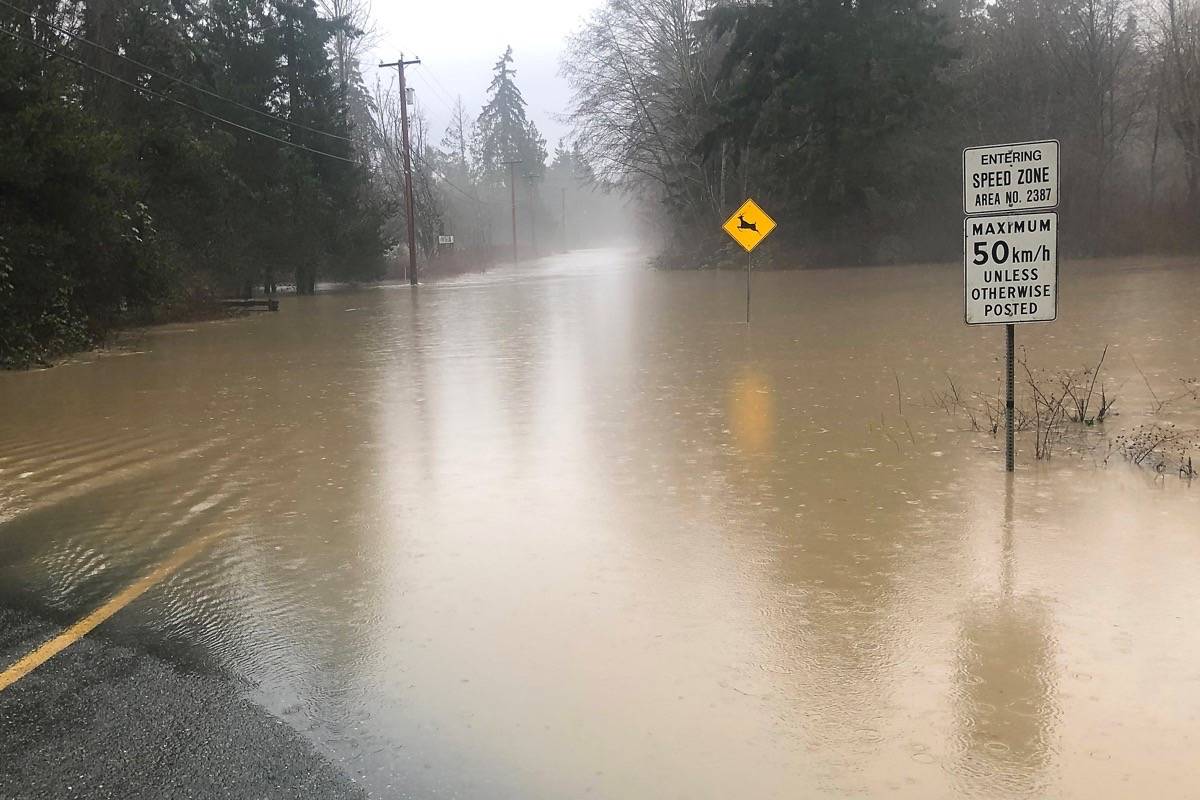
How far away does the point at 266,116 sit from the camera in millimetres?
42281

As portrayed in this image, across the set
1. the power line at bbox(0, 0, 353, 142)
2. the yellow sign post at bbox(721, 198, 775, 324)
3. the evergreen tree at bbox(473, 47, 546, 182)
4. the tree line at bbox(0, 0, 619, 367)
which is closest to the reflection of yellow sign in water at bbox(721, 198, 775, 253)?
the yellow sign post at bbox(721, 198, 775, 324)

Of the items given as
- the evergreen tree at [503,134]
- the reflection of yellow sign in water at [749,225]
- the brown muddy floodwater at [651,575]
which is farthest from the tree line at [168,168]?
the evergreen tree at [503,134]

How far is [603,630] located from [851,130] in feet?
145

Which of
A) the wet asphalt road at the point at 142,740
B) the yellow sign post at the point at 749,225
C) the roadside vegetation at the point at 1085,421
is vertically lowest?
the wet asphalt road at the point at 142,740

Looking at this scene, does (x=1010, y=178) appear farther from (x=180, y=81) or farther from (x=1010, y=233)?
(x=180, y=81)

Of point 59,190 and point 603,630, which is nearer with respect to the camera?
point 603,630

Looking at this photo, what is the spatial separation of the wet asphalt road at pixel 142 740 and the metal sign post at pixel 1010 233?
5687mm

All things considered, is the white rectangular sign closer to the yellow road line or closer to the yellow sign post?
the yellow road line

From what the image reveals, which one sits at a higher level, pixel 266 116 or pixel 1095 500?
pixel 266 116

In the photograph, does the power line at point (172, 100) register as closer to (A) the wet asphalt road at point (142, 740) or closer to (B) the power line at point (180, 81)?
(B) the power line at point (180, 81)

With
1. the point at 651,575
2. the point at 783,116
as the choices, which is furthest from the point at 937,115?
the point at 651,575

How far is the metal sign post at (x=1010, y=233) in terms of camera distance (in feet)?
23.8

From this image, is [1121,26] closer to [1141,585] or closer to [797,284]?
[797,284]

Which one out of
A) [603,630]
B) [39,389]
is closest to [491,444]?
[603,630]
